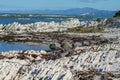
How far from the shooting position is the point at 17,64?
4250 centimetres

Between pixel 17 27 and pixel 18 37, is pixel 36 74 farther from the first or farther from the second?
pixel 17 27

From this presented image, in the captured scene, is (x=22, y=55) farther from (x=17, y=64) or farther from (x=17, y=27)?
(x=17, y=27)

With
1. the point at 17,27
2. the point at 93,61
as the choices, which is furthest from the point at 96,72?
the point at 17,27

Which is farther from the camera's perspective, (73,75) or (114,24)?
(114,24)

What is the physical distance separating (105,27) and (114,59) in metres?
56.3

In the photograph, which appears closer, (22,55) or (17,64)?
(17,64)

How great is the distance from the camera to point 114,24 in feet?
335

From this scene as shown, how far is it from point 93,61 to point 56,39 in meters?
40.1

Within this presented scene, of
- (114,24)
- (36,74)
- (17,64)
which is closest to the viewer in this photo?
(36,74)

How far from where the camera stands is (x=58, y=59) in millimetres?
48750

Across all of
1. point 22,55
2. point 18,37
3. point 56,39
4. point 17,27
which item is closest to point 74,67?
point 22,55

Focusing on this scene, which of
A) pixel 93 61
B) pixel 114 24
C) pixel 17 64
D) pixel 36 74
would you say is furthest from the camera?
pixel 114 24

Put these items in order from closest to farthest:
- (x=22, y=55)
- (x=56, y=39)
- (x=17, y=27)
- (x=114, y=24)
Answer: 1. (x=22, y=55)
2. (x=56, y=39)
3. (x=114, y=24)
4. (x=17, y=27)

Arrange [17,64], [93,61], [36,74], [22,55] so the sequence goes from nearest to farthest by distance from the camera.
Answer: [36,74] → [17,64] → [93,61] → [22,55]
